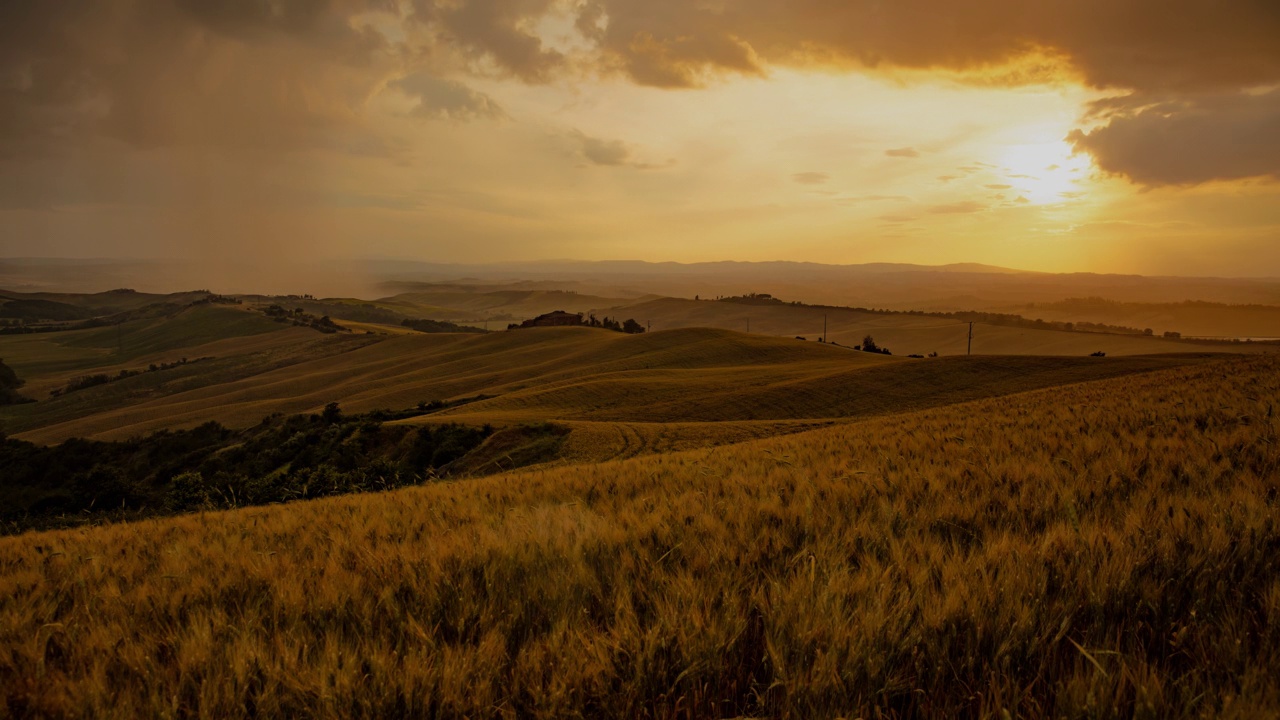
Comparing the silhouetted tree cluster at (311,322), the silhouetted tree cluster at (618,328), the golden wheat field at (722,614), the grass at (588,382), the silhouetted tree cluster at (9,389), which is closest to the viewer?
the golden wheat field at (722,614)

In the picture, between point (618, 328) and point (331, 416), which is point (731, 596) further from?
point (618, 328)

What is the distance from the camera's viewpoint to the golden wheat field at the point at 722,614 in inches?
78.7

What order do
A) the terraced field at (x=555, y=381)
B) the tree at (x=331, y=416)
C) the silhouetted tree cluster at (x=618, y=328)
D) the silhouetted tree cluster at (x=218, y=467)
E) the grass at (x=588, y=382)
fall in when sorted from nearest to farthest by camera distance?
the silhouetted tree cluster at (x=218, y=467) < the grass at (x=588, y=382) < the terraced field at (x=555, y=381) < the tree at (x=331, y=416) < the silhouetted tree cluster at (x=618, y=328)

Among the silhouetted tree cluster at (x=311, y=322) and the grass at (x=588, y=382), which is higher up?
the silhouetted tree cluster at (x=311, y=322)

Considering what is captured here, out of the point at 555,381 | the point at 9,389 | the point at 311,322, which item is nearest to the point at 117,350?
the point at 311,322

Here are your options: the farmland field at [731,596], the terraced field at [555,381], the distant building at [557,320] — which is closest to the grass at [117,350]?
the terraced field at [555,381]

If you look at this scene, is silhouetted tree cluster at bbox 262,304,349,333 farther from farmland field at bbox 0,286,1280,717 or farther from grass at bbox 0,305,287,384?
farmland field at bbox 0,286,1280,717

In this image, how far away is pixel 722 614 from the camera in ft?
8.34

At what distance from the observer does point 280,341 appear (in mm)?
156000

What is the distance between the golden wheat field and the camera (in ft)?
6.56

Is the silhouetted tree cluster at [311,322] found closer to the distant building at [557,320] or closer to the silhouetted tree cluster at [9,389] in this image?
the silhouetted tree cluster at [9,389]

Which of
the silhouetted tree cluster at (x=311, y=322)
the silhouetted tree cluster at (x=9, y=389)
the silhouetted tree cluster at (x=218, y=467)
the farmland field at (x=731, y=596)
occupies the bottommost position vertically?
the silhouetted tree cluster at (x=9, y=389)

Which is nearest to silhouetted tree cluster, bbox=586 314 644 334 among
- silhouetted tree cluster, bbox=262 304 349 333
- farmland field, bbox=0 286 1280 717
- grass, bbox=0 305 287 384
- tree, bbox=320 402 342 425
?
silhouetted tree cluster, bbox=262 304 349 333

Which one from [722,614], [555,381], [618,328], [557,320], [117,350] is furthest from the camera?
[117,350]
